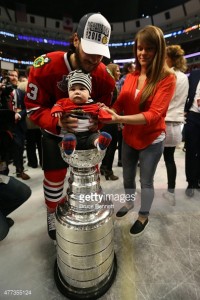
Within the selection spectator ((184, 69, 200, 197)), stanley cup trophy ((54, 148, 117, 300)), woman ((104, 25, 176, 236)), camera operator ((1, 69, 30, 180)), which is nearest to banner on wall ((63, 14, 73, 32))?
camera operator ((1, 69, 30, 180))

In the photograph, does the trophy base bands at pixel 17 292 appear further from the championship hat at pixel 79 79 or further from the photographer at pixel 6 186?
the championship hat at pixel 79 79

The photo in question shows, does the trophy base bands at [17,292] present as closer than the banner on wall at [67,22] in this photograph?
Yes

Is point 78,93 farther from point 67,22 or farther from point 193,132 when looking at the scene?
point 67,22

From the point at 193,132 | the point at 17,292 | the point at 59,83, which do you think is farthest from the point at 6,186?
the point at 193,132

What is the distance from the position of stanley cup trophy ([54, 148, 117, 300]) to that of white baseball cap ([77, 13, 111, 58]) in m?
0.51

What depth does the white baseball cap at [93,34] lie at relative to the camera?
3.32ft

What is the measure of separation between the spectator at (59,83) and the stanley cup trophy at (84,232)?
17 centimetres

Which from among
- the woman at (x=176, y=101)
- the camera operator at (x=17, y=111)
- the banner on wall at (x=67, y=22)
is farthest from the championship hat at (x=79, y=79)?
the banner on wall at (x=67, y=22)

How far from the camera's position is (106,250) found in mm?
1061

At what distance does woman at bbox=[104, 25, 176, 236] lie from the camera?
121 cm

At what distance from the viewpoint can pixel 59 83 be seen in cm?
117

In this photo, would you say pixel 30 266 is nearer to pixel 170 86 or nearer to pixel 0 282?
pixel 0 282

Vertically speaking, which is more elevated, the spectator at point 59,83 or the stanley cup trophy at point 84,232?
the spectator at point 59,83

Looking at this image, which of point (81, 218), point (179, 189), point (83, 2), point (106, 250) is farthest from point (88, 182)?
point (83, 2)
